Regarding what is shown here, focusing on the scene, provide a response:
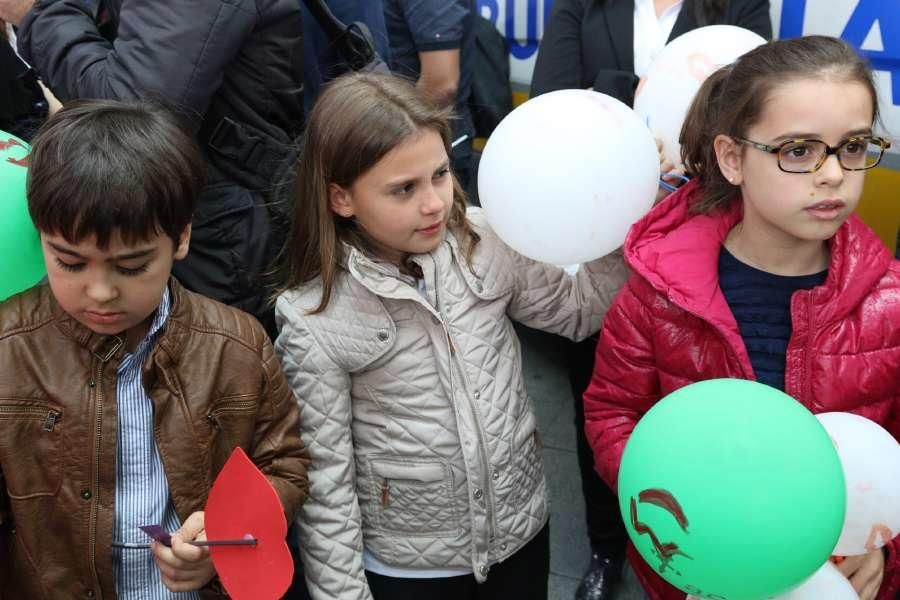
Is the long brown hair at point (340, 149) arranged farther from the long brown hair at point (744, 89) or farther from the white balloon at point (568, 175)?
the long brown hair at point (744, 89)

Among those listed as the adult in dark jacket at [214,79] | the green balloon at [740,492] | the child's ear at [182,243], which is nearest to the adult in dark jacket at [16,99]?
the adult in dark jacket at [214,79]

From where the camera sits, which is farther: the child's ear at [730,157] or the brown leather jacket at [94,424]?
the child's ear at [730,157]

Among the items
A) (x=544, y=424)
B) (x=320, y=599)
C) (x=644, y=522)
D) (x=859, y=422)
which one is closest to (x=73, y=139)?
(x=320, y=599)

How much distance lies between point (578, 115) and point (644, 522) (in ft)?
2.67

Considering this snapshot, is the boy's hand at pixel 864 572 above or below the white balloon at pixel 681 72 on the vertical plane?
below

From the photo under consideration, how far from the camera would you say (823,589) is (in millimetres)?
1553

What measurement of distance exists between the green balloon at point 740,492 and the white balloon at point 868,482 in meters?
0.17

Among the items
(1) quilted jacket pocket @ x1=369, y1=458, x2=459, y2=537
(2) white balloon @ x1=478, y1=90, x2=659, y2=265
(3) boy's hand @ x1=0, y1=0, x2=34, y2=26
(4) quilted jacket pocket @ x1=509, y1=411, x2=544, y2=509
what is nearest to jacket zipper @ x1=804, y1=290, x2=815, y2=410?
(2) white balloon @ x1=478, y1=90, x2=659, y2=265

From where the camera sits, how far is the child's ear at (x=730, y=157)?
1.76 m

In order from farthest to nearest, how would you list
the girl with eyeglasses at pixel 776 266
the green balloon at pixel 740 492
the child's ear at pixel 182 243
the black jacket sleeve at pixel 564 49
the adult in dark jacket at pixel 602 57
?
1. the black jacket sleeve at pixel 564 49
2. the adult in dark jacket at pixel 602 57
3. the child's ear at pixel 182 243
4. the girl with eyeglasses at pixel 776 266
5. the green balloon at pixel 740 492

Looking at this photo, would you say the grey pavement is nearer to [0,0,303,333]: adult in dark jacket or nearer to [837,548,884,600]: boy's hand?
[837,548,884,600]: boy's hand

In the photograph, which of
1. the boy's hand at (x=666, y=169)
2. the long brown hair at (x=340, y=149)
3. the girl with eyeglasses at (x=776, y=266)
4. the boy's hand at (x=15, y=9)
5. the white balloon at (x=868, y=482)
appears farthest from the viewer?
the boy's hand at (x=15, y=9)

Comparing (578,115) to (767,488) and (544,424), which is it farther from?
(544,424)

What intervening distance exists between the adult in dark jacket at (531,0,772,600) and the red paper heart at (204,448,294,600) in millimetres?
1365
